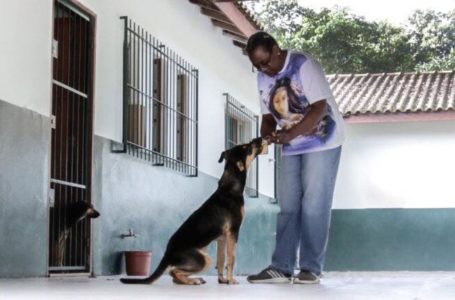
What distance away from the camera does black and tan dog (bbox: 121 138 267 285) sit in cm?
517

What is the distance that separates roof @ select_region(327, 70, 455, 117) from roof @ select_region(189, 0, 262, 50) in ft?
14.3

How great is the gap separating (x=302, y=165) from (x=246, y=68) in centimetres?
841

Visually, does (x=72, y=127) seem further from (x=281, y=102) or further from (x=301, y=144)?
(x=301, y=144)

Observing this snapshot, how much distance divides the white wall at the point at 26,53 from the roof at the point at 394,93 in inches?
389

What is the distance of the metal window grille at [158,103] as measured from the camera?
8.09 meters

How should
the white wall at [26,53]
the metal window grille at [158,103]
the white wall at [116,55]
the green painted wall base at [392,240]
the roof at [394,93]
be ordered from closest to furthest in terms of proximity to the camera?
the white wall at [26,53]
the white wall at [116,55]
the metal window grille at [158,103]
the green painted wall base at [392,240]
the roof at [394,93]

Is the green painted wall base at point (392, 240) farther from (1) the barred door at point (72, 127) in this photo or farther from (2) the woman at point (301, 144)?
(2) the woman at point (301, 144)

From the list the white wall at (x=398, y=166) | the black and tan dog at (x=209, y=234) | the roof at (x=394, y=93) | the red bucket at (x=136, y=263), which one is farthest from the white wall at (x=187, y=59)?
the roof at (x=394, y=93)

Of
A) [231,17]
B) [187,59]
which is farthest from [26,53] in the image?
[231,17]

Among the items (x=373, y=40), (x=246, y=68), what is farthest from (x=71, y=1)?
(x=373, y=40)

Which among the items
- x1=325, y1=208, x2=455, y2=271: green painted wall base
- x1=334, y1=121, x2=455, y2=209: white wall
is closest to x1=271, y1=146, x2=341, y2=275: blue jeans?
x1=325, y1=208, x2=455, y2=271: green painted wall base

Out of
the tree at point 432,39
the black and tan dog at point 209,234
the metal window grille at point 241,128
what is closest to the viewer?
the black and tan dog at point 209,234

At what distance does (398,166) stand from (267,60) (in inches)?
440

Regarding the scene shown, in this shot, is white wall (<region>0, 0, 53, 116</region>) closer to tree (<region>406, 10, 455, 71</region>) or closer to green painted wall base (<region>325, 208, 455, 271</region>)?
green painted wall base (<region>325, 208, 455, 271</region>)
